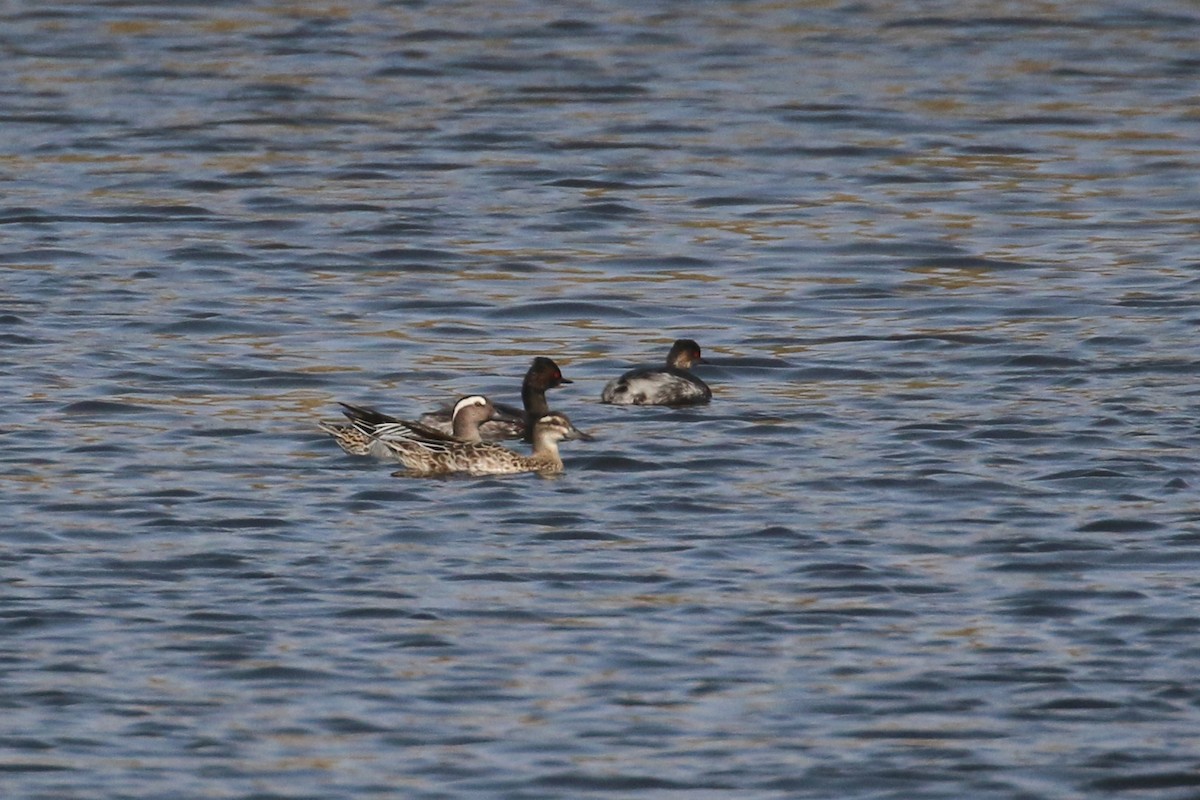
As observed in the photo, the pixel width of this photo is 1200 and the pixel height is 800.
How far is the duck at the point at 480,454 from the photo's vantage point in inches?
492

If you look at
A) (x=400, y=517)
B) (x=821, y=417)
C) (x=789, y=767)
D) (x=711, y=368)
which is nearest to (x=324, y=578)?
(x=400, y=517)

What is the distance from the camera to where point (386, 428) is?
12.5m

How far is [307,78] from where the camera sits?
23250mm

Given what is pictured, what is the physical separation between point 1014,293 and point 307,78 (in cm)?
871

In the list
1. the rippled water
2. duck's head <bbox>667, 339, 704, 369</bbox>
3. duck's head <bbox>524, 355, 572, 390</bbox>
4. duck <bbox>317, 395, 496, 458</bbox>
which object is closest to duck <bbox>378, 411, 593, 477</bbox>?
duck <bbox>317, 395, 496, 458</bbox>

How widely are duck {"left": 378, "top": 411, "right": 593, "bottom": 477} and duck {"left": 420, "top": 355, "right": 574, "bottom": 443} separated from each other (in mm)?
368

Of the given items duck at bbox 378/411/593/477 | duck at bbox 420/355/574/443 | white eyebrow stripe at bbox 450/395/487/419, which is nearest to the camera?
duck at bbox 378/411/593/477

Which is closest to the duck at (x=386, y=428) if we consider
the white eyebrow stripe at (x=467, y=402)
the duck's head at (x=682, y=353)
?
Result: the white eyebrow stripe at (x=467, y=402)

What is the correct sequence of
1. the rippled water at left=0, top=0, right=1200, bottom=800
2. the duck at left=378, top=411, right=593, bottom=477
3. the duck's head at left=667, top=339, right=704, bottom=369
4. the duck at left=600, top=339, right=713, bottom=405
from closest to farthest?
1. the rippled water at left=0, top=0, right=1200, bottom=800
2. the duck at left=378, top=411, right=593, bottom=477
3. the duck at left=600, top=339, right=713, bottom=405
4. the duck's head at left=667, top=339, right=704, bottom=369

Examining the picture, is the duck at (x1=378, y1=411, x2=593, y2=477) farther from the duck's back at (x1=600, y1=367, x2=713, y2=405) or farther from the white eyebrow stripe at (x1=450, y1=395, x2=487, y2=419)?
the duck's back at (x1=600, y1=367, x2=713, y2=405)

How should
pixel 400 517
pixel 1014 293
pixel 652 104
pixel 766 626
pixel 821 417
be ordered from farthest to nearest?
pixel 652 104, pixel 1014 293, pixel 821 417, pixel 400 517, pixel 766 626

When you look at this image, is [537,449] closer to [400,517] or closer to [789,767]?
[400,517]

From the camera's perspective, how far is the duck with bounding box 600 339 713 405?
13.6 meters

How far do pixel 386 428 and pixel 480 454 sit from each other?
1.60 ft
